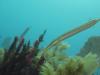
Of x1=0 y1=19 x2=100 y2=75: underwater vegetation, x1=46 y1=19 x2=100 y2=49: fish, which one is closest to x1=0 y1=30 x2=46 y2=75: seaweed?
x1=0 y1=19 x2=100 y2=75: underwater vegetation

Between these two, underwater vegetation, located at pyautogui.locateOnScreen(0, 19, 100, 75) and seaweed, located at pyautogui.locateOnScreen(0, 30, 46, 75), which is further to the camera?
seaweed, located at pyautogui.locateOnScreen(0, 30, 46, 75)

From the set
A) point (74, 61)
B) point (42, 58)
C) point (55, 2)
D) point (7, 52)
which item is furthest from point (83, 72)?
point (55, 2)

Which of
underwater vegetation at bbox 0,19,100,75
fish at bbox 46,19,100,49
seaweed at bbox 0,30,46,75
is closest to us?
underwater vegetation at bbox 0,19,100,75

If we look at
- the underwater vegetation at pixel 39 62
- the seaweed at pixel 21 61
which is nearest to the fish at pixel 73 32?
the underwater vegetation at pixel 39 62

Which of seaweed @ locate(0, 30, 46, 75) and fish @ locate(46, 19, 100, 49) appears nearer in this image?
fish @ locate(46, 19, 100, 49)

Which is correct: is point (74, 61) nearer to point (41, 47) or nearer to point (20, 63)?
point (20, 63)

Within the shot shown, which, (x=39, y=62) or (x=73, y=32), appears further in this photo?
(x=39, y=62)

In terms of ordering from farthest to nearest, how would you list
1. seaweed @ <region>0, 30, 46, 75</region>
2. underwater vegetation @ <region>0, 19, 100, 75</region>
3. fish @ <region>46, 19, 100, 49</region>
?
seaweed @ <region>0, 30, 46, 75</region>, fish @ <region>46, 19, 100, 49</region>, underwater vegetation @ <region>0, 19, 100, 75</region>

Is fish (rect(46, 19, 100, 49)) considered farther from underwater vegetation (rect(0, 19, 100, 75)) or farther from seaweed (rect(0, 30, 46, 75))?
seaweed (rect(0, 30, 46, 75))

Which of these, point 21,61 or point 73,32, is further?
point 21,61

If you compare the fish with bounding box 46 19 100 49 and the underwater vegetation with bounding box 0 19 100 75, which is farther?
the fish with bounding box 46 19 100 49

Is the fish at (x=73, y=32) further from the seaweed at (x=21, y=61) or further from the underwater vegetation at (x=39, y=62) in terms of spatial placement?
the seaweed at (x=21, y=61)

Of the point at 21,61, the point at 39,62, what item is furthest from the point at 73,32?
the point at 21,61

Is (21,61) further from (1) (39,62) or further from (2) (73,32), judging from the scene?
(2) (73,32)
